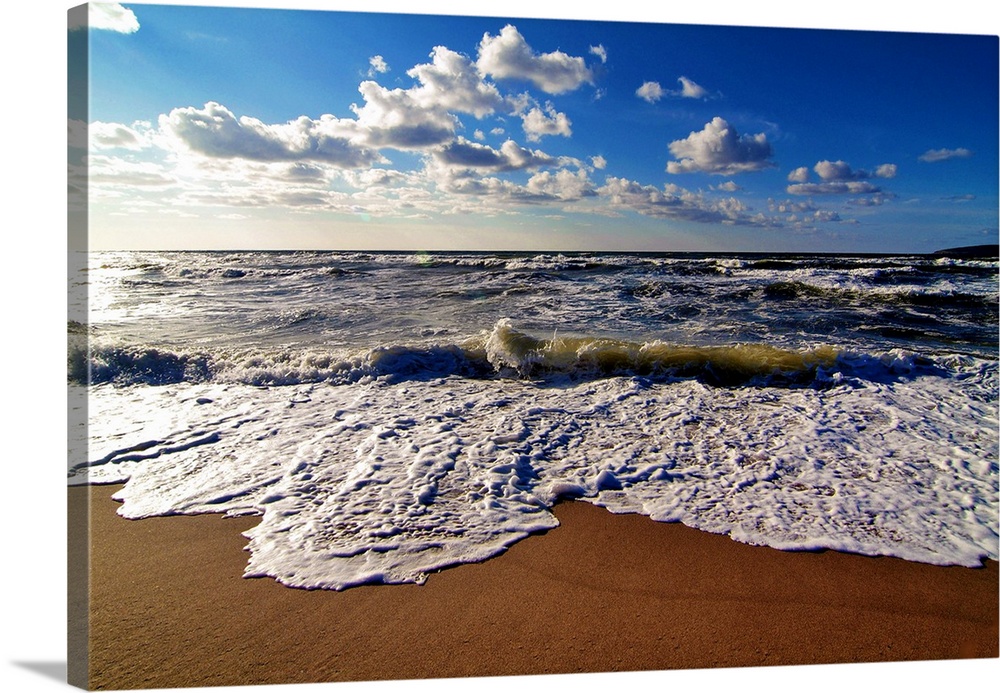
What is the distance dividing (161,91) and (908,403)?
4282 millimetres

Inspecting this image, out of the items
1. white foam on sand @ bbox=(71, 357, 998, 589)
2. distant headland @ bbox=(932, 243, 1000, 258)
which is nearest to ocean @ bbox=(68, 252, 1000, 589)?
white foam on sand @ bbox=(71, 357, 998, 589)

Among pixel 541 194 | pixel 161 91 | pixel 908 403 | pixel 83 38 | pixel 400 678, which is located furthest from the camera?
pixel 541 194

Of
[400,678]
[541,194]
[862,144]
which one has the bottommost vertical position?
[400,678]

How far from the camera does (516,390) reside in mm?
3910

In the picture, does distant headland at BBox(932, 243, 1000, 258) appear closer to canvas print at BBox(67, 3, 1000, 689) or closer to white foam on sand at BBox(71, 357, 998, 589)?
canvas print at BBox(67, 3, 1000, 689)

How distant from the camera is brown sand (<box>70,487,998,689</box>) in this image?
5.29ft

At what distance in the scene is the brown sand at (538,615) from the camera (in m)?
1.61

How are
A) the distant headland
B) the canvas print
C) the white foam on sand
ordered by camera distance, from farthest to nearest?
the distant headland
the white foam on sand
the canvas print

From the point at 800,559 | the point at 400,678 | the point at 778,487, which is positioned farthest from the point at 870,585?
the point at 400,678

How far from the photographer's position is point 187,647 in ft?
5.37

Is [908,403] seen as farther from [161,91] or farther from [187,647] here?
[161,91]

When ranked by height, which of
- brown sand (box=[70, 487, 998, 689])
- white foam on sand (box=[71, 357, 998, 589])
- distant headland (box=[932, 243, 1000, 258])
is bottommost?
brown sand (box=[70, 487, 998, 689])

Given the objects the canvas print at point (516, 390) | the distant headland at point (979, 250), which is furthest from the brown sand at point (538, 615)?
the distant headland at point (979, 250)

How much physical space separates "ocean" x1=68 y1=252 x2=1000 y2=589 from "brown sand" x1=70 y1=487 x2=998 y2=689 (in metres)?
0.11
